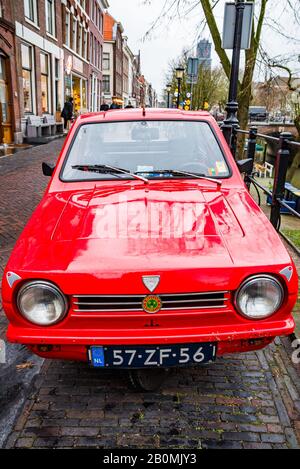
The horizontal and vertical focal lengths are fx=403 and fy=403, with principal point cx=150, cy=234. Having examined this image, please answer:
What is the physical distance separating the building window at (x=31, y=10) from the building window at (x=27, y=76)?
1.36 m

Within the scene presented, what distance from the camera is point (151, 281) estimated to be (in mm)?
2188

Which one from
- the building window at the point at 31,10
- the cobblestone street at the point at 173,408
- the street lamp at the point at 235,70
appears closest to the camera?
the cobblestone street at the point at 173,408

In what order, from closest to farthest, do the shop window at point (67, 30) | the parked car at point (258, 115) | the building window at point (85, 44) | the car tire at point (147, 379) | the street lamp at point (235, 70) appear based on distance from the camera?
the car tire at point (147, 379) < the street lamp at point (235, 70) < the shop window at point (67, 30) < the building window at point (85, 44) < the parked car at point (258, 115)

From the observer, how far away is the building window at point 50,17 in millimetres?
21547

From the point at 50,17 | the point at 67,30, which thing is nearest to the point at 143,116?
the point at 50,17

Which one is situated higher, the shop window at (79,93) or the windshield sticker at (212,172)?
the shop window at (79,93)

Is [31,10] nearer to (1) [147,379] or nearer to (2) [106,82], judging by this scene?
(1) [147,379]

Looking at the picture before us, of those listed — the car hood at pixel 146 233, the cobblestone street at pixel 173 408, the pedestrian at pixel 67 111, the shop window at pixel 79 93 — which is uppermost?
the shop window at pixel 79 93

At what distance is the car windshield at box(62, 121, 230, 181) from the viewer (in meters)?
3.51

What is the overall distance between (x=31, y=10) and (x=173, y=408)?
2089 cm

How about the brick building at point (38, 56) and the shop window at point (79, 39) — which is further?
the shop window at point (79, 39)

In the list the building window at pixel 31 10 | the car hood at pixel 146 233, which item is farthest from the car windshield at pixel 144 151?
the building window at pixel 31 10

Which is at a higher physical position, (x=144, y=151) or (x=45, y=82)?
(x=45, y=82)

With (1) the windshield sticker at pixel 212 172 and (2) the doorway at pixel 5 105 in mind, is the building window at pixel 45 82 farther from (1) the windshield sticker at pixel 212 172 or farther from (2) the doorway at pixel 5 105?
(1) the windshield sticker at pixel 212 172
